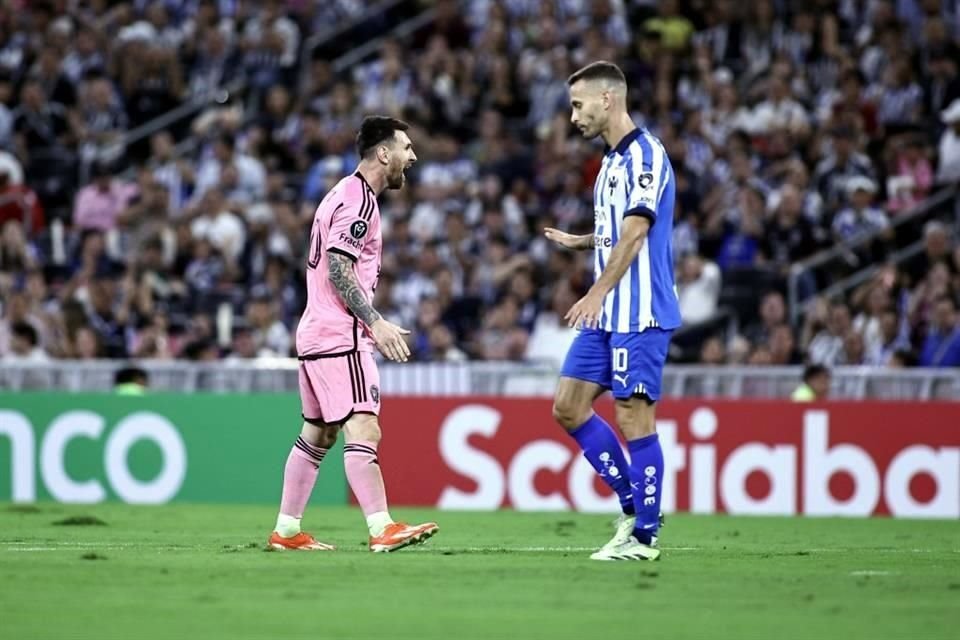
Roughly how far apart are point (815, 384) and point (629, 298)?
7908 mm

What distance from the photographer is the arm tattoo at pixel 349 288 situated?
33.8 ft

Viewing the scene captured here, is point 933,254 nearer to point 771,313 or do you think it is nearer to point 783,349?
point 771,313

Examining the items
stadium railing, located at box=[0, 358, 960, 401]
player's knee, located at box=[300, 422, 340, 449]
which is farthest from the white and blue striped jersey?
stadium railing, located at box=[0, 358, 960, 401]

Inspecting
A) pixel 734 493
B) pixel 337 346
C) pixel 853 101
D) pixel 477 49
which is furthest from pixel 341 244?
pixel 477 49

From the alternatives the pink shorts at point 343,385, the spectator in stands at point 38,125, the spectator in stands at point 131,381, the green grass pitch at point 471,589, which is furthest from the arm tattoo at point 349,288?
the spectator in stands at point 38,125

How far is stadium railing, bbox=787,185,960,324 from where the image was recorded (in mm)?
20203

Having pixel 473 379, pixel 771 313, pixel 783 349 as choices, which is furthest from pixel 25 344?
pixel 783 349

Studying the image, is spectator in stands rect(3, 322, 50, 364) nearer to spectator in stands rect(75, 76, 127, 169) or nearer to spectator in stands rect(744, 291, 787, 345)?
spectator in stands rect(75, 76, 127, 169)

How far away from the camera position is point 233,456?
18469 mm

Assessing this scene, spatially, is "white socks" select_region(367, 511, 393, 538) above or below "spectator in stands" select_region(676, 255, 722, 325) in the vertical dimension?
below

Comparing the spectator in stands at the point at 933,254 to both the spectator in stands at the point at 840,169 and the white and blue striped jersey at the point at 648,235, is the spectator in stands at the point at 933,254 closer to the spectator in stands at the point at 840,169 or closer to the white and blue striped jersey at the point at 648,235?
the spectator in stands at the point at 840,169

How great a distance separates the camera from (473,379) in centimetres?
1856

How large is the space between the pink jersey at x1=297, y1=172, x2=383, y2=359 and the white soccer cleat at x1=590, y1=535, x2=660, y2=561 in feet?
6.02

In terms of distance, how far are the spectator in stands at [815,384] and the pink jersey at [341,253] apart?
25.2 ft
